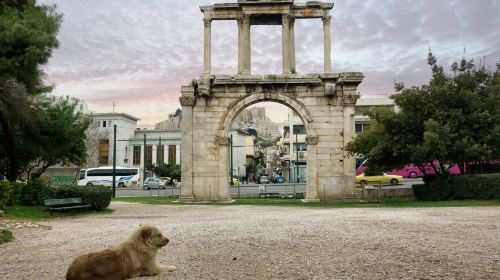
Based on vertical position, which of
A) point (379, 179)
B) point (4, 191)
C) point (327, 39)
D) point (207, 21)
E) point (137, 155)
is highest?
point (207, 21)

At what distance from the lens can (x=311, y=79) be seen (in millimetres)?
25875

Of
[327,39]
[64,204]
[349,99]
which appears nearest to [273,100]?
[349,99]

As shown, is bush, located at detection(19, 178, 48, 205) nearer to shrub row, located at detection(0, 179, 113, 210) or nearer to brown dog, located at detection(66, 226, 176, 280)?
shrub row, located at detection(0, 179, 113, 210)

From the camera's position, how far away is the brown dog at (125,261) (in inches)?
251

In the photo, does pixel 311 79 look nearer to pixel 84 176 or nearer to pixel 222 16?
pixel 222 16

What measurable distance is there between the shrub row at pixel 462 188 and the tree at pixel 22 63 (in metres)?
19.5

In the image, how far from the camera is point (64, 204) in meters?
20.0

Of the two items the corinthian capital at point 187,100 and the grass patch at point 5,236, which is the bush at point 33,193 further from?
the grass patch at point 5,236

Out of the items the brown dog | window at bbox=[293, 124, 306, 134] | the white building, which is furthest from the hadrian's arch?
the white building

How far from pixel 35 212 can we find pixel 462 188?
19.8 metres

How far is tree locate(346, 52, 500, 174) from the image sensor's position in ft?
71.1

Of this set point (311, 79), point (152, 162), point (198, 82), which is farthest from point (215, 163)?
point (152, 162)

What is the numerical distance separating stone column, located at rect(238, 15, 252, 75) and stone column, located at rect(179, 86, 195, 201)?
132 inches

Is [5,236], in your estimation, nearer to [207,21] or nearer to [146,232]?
[146,232]
